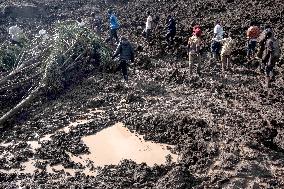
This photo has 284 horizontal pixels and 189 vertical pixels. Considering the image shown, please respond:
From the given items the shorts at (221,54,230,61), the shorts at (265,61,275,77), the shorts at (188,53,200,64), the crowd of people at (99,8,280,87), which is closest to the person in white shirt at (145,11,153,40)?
the crowd of people at (99,8,280,87)

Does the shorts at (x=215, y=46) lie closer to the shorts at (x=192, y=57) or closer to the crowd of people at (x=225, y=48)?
the crowd of people at (x=225, y=48)

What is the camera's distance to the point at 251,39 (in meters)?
12.3

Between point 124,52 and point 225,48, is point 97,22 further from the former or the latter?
point 225,48

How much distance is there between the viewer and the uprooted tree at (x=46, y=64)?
11.3m

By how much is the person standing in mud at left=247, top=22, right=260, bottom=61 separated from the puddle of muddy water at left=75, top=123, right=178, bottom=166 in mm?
4534

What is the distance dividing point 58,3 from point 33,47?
7055 mm

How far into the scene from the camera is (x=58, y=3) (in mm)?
19859

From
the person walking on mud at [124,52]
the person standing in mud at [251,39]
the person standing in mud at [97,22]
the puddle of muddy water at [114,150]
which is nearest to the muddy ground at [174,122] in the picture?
the puddle of muddy water at [114,150]

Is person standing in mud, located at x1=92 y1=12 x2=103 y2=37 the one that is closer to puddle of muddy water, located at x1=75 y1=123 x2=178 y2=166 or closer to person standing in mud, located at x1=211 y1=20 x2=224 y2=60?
person standing in mud, located at x1=211 y1=20 x2=224 y2=60

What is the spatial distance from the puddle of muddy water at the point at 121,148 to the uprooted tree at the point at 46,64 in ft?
7.40

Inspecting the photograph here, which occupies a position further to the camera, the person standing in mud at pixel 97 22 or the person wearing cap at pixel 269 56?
the person standing in mud at pixel 97 22

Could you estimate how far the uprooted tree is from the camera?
1135 centimetres

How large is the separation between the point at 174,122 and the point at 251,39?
13.1 ft

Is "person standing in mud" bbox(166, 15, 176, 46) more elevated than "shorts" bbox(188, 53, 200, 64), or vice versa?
"person standing in mud" bbox(166, 15, 176, 46)
